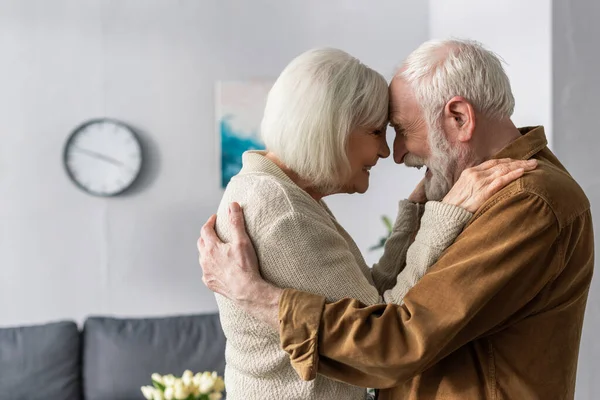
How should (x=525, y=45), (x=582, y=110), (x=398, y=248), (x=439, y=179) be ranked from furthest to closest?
(x=525, y=45) → (x=582, y=110) → (x=398, y=248) → (x=439, y=179)

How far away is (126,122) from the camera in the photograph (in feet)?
15.5

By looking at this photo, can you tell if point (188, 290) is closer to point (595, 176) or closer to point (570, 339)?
point (595, 176)

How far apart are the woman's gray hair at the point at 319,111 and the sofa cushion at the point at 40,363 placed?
2.68 meters

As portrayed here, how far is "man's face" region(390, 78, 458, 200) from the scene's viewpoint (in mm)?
1683

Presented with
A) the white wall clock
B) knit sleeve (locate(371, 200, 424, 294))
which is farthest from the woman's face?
the white wall clock

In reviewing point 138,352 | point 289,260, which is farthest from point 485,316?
point 138,352

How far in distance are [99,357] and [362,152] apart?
2689 mm

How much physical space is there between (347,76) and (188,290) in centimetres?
337

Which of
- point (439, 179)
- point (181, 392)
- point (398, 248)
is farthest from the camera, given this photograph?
point (181, 392)

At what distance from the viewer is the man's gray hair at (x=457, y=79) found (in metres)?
1.63

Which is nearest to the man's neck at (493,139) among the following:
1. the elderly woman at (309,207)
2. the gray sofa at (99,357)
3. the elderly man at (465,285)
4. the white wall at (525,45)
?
the elderly man at (465,285)

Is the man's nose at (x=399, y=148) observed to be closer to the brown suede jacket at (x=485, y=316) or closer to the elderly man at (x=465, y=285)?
the elderly man at (x=465, y=285)

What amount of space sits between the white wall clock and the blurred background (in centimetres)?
6

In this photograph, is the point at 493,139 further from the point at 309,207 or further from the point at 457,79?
the point at 309,207
